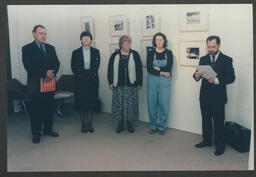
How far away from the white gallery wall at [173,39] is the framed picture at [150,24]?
0.09m

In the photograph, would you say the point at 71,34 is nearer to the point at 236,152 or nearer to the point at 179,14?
the point at 179,14

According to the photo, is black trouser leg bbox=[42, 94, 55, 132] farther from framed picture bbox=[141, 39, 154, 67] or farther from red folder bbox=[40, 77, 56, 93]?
framed picture bbox=[141, 39, 154, 67]

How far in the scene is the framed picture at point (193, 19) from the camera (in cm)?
389

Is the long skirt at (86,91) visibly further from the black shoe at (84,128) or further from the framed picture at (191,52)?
the framed picture at (191,52)

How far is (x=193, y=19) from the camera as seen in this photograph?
3.98 m

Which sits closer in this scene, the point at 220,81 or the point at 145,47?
the point at 220,81

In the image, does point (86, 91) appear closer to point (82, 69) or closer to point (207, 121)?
point (82, 69)

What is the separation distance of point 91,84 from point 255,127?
2462 millimetres

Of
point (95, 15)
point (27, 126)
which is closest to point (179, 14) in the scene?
point (95, 15)

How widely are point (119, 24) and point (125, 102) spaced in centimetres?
141

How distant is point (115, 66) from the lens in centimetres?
426

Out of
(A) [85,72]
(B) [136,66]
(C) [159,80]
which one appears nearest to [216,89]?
(C) [159,80]

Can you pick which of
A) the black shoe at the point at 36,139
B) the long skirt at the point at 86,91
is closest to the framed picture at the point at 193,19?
the long skirt at the point at 86,91

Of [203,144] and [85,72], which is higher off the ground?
[85,72]
